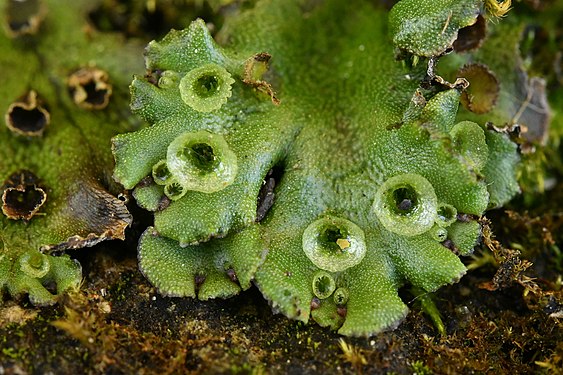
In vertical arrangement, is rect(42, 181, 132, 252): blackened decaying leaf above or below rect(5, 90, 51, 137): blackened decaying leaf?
below

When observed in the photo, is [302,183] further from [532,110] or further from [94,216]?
[532,110]

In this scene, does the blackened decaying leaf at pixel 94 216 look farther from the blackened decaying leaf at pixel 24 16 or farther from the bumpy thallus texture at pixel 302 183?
the blackened decaying leaf at pixel 24 16

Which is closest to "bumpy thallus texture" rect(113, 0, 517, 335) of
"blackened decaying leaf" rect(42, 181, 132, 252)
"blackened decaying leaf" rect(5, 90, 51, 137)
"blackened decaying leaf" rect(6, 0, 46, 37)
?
"blackened decaying leaf" rect(42, 181, 132, 252)

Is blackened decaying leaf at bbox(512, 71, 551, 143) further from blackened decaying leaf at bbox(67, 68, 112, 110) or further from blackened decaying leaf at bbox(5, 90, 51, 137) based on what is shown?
blackened decaying leaf at bbox(5, 90, 51, 137)

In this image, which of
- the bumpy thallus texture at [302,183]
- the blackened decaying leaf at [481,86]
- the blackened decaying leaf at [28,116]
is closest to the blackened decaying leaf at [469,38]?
the blackened decaying leaf at [481,86]

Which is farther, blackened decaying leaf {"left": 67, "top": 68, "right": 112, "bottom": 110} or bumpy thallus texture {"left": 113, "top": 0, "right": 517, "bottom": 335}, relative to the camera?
blackened decaying leaf {"left": 67, "top": 68, "right": 112, "bottom": 110}

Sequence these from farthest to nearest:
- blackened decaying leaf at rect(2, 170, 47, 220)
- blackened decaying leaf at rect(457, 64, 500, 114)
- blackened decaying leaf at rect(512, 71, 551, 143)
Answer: blackened decaying leaf at rect(512, 71, 551, 143), blackened decaying leaf at rect(457, 64, 500, 114), blackened decaying leaf at rect(2, 170, 47, 220)

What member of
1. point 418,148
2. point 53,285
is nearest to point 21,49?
point 53,285

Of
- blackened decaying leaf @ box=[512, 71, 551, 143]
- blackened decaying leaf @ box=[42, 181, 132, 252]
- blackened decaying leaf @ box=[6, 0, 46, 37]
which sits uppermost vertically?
blackened decaying leaf @ box=[6, 0, 46, 37]
